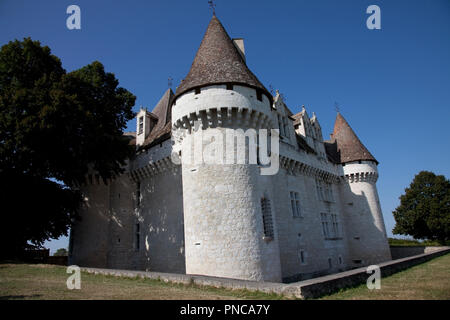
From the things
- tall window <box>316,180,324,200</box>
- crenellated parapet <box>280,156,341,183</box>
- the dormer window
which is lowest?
tall window <box>316,180,324,200</box>

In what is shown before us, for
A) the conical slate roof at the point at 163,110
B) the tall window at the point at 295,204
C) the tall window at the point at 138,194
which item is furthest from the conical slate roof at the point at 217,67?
the tall window at the point at 138,194

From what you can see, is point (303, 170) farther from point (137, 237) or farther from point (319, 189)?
point (137, 237)

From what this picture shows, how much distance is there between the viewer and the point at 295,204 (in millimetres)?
17359

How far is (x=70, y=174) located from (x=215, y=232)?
9.24 meters

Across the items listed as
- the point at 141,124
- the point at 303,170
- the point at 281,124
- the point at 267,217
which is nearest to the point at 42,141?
the point at 141,124

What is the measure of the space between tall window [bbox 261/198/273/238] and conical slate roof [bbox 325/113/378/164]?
1394 centimetres

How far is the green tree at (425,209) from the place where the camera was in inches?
1196

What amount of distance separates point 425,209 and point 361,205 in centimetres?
1486

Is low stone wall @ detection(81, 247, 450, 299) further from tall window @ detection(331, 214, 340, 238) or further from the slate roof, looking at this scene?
tall window @ detection(331, 214, 340, 238)

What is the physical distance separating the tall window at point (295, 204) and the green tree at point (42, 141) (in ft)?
34.5

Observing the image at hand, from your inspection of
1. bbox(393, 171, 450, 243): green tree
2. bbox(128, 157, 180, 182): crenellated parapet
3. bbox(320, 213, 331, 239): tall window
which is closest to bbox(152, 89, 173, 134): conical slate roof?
bbox(128, 157, 180, 182): crenellated parapet

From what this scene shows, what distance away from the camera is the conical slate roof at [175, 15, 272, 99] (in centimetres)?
1241
